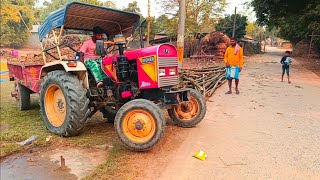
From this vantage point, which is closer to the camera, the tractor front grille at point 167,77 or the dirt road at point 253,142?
the dirt road at point 253,142

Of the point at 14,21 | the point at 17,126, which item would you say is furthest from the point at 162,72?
the point at 14,21

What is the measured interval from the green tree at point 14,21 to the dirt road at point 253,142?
29.2 meters

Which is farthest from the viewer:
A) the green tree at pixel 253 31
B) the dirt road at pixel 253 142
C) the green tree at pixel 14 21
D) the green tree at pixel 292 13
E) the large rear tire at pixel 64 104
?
the green tree at pixel 253 31

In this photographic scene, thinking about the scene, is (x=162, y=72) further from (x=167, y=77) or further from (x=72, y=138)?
(x=72, y=138)

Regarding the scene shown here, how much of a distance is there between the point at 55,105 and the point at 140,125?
80.1 inches

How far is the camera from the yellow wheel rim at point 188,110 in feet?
18.7

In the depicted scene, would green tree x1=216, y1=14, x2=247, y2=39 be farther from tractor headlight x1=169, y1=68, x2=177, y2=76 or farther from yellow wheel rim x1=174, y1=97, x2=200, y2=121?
tractor headlight x1=169, y1=68, x2=177, y2=76

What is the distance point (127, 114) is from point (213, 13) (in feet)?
73.2

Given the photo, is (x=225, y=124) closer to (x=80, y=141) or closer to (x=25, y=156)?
(x=80, y=141)

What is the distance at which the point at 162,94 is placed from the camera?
507 centimetres

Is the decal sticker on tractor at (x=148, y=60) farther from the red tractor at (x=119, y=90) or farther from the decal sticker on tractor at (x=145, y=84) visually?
the decal sticker on tractor at (x=145, y=84)

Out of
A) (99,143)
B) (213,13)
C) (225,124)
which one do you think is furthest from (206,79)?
(213,13)

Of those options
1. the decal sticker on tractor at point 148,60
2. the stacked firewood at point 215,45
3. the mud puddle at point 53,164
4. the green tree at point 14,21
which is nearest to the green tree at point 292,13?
the stacked firewood at point 215,45

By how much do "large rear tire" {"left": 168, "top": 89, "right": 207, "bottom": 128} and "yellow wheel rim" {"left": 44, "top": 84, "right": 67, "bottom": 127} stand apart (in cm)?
199
